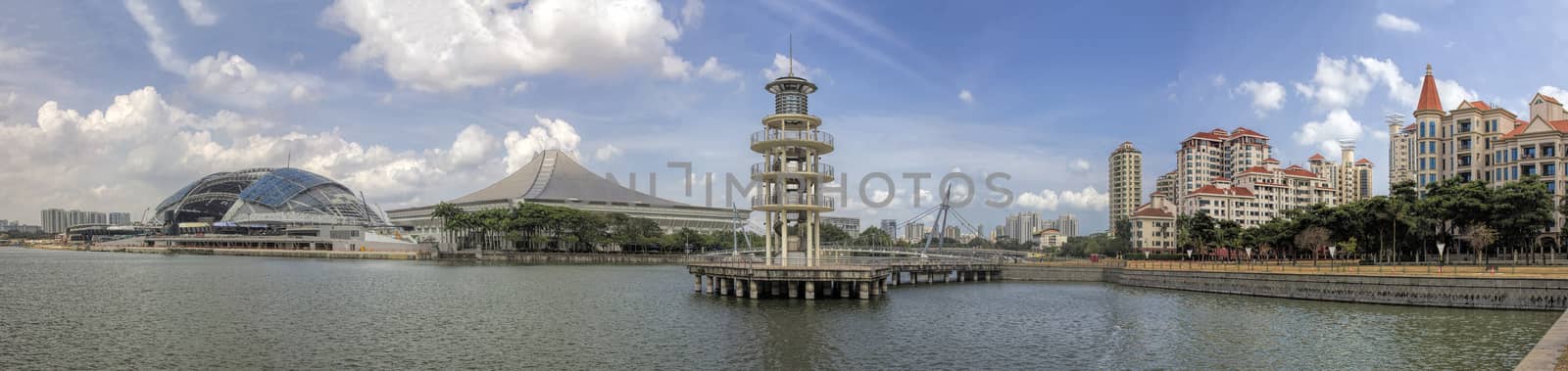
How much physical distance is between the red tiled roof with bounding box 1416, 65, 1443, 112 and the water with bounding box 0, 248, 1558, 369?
55020 millimetres

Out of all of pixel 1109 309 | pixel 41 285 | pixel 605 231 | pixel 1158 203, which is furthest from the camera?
pixel 1158 203

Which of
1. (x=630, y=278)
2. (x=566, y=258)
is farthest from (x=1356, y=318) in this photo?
(x=566, y=258)

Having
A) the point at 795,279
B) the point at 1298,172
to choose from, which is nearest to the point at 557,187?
the point at 1298,172

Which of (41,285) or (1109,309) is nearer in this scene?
(1109,309)

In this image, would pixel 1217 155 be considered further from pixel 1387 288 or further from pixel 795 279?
pixel 795 279

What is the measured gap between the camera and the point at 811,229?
50.4 m

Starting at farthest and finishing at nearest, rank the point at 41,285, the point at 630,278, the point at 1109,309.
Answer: the point at 630,278
the point at 41,285
the point at 1109,309

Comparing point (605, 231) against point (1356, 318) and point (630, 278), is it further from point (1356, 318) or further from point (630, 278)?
point (1356, 318)

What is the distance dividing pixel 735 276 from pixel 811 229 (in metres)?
5.22

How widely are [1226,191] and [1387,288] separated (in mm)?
103869

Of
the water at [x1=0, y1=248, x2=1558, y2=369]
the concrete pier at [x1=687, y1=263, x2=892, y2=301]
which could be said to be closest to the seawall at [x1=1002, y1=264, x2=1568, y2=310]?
the water at [x1=0, y1=248, x2=1558, y2=369]

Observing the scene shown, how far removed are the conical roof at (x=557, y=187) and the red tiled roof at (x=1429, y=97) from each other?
132 meters

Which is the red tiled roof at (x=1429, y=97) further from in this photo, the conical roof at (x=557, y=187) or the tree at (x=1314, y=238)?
the conical roof at (x=557, y=187)

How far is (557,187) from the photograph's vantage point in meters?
181
